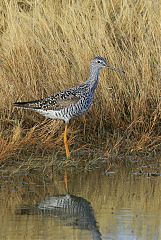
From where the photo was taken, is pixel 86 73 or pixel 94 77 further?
pixel 86 73

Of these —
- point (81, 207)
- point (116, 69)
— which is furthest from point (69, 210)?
point (116, 69)

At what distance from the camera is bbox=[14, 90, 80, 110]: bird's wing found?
1016 centimetres

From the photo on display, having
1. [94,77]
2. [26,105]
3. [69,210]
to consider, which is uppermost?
[94,77]

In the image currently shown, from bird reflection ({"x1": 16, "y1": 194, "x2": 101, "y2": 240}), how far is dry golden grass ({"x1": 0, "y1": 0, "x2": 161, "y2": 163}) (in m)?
1.75

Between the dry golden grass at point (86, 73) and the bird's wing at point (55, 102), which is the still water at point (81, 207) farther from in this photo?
the dry golden grass at point (86, 73)

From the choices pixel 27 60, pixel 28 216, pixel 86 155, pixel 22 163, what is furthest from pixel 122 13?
pixel 28 216

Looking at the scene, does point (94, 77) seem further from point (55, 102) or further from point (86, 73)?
point (86, 73)

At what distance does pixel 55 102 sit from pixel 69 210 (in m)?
2.26

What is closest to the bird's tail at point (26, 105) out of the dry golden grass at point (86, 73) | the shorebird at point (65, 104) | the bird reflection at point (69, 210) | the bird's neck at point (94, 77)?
the shorebird at point (65, 104)

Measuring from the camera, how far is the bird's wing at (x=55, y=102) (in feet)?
33.3

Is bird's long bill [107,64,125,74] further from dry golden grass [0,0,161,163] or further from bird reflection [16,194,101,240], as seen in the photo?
bird reflection [16,194,101,240]

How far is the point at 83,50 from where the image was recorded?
441 inches

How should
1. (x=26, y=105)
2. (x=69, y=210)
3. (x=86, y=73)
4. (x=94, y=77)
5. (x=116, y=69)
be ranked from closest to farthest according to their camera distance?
(x=69, y=210) < (x=26, y=105) < (x=94, y=77) < (x=116, y=69) < (x=86, y=73)

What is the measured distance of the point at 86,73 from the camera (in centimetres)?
1118
